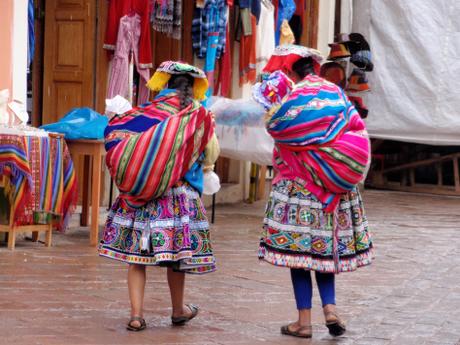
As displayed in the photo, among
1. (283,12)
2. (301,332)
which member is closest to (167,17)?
(283,12)

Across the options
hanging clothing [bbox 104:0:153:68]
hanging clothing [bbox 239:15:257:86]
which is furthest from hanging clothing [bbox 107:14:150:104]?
hanging clothing [bbox 239:15:257:86]

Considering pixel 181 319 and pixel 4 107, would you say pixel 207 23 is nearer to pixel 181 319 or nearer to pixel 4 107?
pixel 4 107

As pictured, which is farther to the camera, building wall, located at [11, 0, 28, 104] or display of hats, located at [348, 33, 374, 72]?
display of hats, located at [348, 33, 374, 72]

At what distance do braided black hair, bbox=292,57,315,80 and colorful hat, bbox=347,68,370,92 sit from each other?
10335mm

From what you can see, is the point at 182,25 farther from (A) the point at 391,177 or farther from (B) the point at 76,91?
(A) the point at 391,177

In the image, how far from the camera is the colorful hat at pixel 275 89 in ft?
19.0

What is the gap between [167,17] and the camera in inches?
455

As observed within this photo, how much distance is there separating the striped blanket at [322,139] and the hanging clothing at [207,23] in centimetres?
678

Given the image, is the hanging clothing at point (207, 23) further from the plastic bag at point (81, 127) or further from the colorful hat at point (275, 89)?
the colorful hat at point (275, 89)

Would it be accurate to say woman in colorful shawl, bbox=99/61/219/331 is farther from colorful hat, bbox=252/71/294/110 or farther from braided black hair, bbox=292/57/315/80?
braided black hair, bbox=292/57/315/80

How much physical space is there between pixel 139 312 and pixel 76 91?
599 cm

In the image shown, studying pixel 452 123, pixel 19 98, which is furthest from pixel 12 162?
pixel 452 123

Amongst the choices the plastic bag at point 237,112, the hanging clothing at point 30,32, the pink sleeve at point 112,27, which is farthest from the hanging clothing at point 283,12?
the hanging clothing at point 30,32

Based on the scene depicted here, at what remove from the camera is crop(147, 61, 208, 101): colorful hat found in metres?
5.80
